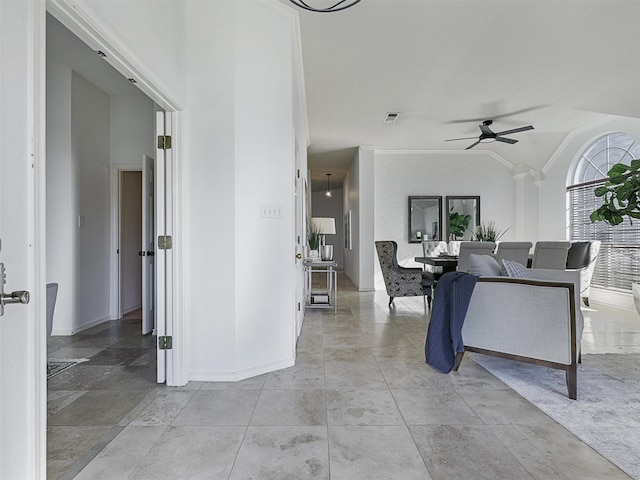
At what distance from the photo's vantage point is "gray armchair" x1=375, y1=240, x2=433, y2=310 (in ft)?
17.2

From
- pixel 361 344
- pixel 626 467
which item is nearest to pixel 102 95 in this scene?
pixel 361 344

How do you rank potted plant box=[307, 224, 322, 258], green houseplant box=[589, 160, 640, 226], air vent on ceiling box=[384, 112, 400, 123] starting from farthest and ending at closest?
1. air vent on ceiling box=[384, 112, 400, 123]
2. potted plant box=[307, 224, 322, 258]
3. green houseplant box=[589, 160, 640, 226]

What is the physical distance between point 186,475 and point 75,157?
12.1ft

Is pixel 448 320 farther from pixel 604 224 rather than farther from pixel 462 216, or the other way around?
pixel 462 216

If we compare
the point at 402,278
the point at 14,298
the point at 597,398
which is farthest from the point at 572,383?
the point at 402,278

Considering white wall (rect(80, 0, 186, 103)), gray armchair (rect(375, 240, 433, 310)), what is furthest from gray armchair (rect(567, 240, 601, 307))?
white wall (rect(80, 0, 186, 103))

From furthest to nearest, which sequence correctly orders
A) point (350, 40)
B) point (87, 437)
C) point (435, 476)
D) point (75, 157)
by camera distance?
1. point (75, 157)
2. point (350, 40)
3. point (87, 437)
4. point (435, 476)

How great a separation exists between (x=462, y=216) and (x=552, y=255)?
9.95 feet

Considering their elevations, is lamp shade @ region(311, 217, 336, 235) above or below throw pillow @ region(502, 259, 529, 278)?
above

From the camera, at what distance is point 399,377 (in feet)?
9.02

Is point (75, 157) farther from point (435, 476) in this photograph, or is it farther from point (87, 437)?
point (435, 476)

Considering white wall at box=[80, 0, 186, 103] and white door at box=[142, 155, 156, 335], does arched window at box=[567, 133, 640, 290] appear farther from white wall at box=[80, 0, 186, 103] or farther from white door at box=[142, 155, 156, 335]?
white door at box=[142, 155, 156, 335]

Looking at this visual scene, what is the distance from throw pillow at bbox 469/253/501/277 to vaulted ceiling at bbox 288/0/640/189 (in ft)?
6.55

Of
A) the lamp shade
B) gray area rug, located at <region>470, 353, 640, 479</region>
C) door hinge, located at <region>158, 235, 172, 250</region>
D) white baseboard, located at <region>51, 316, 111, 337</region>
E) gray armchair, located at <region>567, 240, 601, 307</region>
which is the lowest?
gray area rug, located at <region>470, 353, 640, 479</region>
